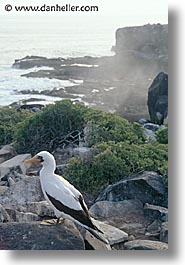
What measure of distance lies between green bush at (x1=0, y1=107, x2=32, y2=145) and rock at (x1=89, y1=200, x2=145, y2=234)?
87 cm

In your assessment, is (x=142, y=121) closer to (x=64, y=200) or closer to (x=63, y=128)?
(x=63, y=128)

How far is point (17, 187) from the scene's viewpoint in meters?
4.33

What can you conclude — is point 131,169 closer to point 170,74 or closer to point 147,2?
point 170,74

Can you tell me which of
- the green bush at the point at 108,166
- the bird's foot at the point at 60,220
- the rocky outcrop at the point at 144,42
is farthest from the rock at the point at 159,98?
the bird's foot at the point at 60,220

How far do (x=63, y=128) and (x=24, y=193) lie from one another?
625mm

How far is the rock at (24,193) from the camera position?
14.1ft

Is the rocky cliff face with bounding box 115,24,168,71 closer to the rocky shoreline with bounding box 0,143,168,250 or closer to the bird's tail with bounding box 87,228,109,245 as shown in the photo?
the rocky shoreline with bounding box 0,143,168,250

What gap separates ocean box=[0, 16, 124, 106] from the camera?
4.13m

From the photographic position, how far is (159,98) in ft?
14.1

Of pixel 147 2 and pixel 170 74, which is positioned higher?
pixel 147 2

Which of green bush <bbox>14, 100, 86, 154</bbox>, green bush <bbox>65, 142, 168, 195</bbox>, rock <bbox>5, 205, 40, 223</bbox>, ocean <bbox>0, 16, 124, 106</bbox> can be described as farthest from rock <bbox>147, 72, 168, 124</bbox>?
rock <bbox>5, 205, 40, 223</bbox>

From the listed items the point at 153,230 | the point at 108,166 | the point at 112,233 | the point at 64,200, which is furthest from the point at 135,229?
the point at 64,200

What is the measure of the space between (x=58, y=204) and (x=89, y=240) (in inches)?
12.5

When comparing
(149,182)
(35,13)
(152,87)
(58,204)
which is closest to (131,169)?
(149,182)
